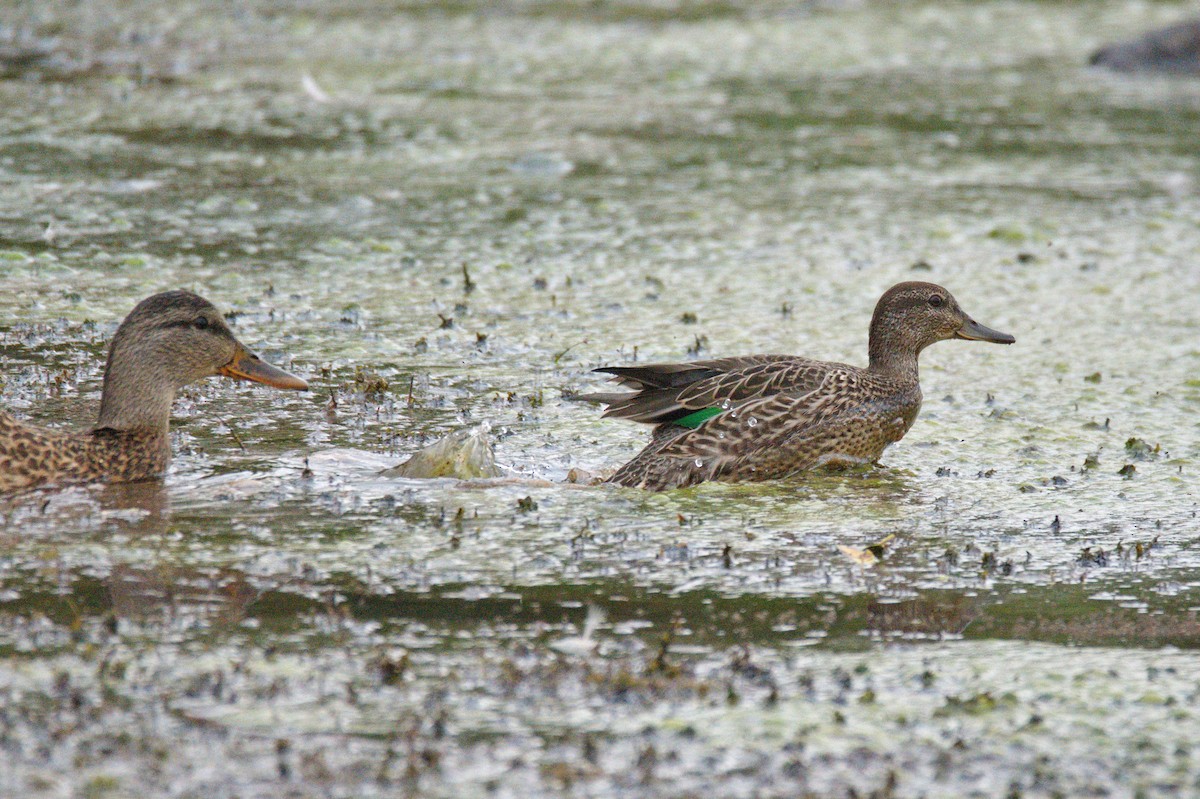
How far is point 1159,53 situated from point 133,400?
11631 millimetres

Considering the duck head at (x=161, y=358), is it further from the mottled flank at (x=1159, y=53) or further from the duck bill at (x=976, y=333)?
the mottled flank at (x=1159, y=53)

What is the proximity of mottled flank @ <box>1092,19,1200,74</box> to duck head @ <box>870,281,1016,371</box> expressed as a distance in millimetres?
8847

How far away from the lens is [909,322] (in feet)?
22.1

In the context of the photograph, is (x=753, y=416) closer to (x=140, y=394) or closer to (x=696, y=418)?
(x=696, y=418)

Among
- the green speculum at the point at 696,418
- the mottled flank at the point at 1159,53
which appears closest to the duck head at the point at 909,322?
the green speculum at the point at 696,418

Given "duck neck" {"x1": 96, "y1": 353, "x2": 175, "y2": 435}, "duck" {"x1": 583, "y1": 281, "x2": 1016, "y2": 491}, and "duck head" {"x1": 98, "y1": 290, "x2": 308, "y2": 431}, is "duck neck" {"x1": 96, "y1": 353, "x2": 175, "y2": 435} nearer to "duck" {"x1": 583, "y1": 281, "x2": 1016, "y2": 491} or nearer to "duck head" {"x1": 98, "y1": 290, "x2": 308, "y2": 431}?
"duck head" {"x1": 98, "y1": 290, "x2": 308, "y2": 431}

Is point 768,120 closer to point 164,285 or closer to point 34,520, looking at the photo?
point 164,285

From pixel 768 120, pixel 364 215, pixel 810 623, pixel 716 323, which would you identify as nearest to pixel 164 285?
pixel 364 215

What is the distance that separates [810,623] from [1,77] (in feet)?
32.7

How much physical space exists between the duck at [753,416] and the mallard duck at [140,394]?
1278 millimetres

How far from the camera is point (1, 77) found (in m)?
12.5

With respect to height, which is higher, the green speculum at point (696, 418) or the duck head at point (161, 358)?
the duck head at point (161, 358)

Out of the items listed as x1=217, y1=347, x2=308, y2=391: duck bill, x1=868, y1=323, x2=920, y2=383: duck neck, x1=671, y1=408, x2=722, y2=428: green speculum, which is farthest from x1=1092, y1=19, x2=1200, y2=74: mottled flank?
x1=217, y1=347, x2=308, y2=391: duck bill

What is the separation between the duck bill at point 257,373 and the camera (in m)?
6.04
